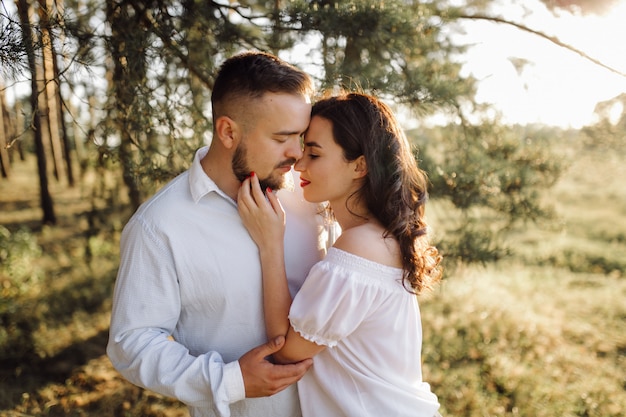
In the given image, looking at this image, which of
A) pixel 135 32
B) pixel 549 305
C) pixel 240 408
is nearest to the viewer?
pixel 240 408

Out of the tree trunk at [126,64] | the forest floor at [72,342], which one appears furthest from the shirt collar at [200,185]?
the forest floor at [72,342]

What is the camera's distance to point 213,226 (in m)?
1.82

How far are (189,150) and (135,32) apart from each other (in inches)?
30.0

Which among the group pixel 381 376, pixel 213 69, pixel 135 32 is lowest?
pixel 381 376

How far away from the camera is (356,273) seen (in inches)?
65.6

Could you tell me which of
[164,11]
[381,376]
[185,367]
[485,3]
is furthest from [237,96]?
[485,3]

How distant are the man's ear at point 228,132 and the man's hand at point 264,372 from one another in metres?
0.79

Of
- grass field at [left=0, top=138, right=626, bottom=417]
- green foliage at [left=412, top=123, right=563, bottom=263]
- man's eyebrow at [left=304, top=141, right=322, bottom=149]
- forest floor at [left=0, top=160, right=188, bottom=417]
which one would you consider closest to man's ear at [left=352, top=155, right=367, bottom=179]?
man's eyebrow at [left=304, top=141, right=322, bottom=149]

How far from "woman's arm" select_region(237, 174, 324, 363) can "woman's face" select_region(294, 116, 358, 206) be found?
0.20m

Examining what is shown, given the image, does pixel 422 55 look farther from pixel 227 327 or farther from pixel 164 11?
pixel 227 327

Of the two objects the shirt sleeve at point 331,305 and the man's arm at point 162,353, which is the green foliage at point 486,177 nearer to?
the shirt sleeve at point 331,305

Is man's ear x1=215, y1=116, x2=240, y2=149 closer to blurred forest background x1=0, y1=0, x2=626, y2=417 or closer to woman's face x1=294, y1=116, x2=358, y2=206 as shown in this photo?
woman's face x1=294, y1=116, x2=358, y2=206

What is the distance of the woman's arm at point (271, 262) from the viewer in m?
1.78

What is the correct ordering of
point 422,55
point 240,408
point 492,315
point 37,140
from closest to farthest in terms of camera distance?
1. point 240,408
2. point 422,55
3. point 492,315
4. point 37,140
